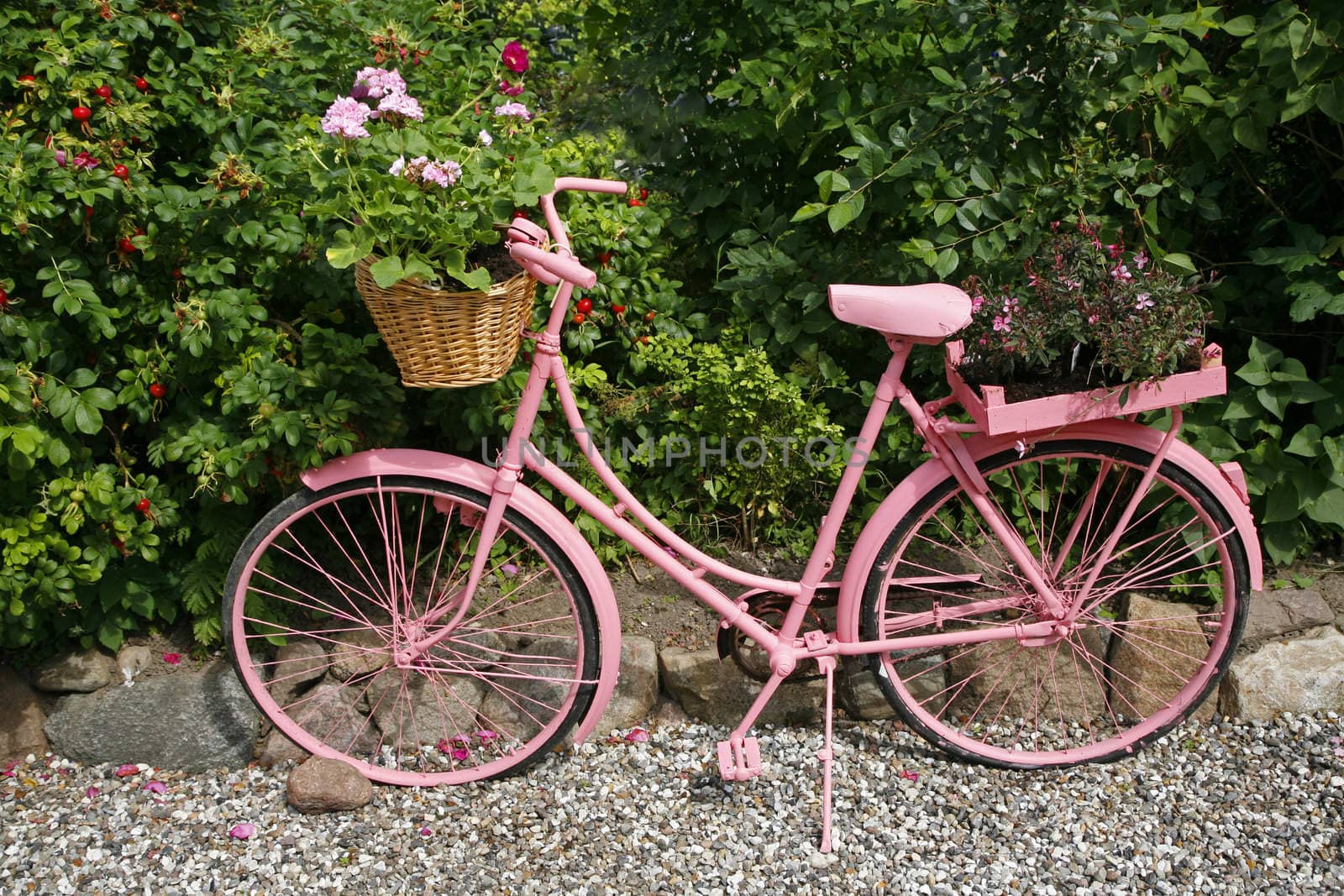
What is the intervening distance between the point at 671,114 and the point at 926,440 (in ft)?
4.51

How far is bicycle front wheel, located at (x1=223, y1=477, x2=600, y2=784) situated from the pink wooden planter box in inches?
41.8

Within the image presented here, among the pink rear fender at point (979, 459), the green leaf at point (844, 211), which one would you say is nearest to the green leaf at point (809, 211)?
the green leaf at point (844, 211)

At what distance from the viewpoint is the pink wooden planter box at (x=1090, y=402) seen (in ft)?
8.27

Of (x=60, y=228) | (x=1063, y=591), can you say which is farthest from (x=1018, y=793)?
(x=60, y=228)

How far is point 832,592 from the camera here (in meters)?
2.89

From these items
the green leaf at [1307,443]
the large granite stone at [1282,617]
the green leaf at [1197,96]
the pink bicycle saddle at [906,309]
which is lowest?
the large granite stone at [1282,617]

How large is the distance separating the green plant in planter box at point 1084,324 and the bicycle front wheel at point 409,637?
3.77 ft

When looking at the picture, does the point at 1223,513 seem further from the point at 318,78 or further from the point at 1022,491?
the point at 318,78

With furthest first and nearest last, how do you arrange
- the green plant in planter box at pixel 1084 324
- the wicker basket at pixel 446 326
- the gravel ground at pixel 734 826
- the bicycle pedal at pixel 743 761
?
the bicycle pedal at pixel 743 761 < the gravel ground at pixel 734 826 < the green plant in planter box at pixel 1084 324 < the wicker basket at pixel 446 326

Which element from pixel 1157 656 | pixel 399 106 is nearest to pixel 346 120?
pixel 399 106

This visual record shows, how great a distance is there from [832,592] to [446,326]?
121 cm

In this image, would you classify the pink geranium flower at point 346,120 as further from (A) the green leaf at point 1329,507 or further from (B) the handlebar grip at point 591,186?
(A) the green leaf at point 1329,507

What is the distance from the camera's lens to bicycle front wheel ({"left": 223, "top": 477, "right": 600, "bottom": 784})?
9.23 feet

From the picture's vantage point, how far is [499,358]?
248 centimetres
